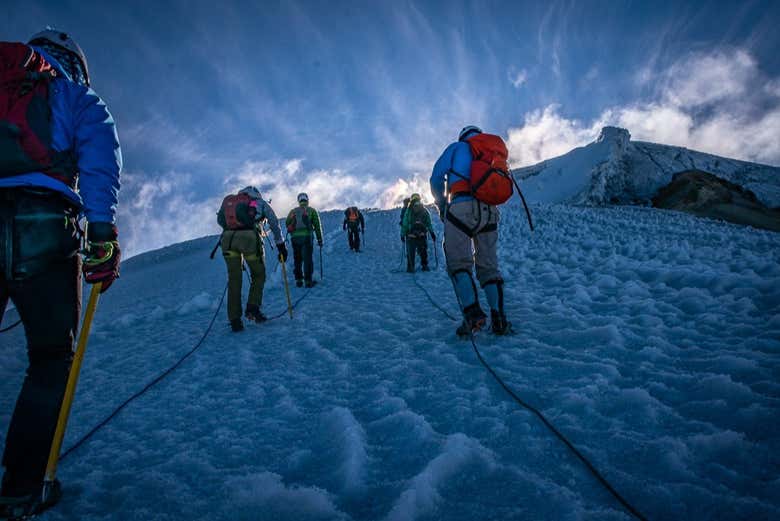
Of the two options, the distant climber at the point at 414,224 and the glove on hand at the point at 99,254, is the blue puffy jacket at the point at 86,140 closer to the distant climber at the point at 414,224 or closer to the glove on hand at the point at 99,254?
the glove on hand at the point at 99,254

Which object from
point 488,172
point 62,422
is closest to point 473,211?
point 488,172

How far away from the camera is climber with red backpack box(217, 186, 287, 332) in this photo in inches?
222

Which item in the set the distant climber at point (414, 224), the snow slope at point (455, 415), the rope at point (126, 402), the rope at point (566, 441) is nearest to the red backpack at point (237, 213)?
the snow slope at point (455, 415)

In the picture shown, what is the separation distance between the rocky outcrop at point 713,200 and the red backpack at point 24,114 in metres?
28.5

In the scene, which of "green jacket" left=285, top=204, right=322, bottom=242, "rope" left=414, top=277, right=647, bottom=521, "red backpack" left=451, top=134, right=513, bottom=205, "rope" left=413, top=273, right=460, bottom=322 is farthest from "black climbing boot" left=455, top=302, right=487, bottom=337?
"green jacket" left=285, top=204, right=322, bottom=242

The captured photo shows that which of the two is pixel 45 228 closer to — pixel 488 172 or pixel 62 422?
pixel 62 422

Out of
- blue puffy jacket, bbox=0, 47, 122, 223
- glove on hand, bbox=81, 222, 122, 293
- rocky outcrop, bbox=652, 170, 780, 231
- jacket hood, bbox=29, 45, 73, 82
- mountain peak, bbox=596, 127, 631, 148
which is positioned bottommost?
glove on hand, bbox=81, 222, 122, 293

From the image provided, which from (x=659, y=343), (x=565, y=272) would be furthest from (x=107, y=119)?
(x=565, y=272)

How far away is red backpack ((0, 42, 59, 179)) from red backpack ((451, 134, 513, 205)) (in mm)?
3282

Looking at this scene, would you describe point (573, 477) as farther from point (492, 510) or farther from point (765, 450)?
point (765, 450)

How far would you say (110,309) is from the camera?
9805 millimetres

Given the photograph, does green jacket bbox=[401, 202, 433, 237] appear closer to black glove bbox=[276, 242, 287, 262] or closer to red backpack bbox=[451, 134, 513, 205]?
black glove bbox=[276, 242, 287, 262]

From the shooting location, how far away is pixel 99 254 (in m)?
2.04

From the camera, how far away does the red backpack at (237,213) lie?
18.8 ft
